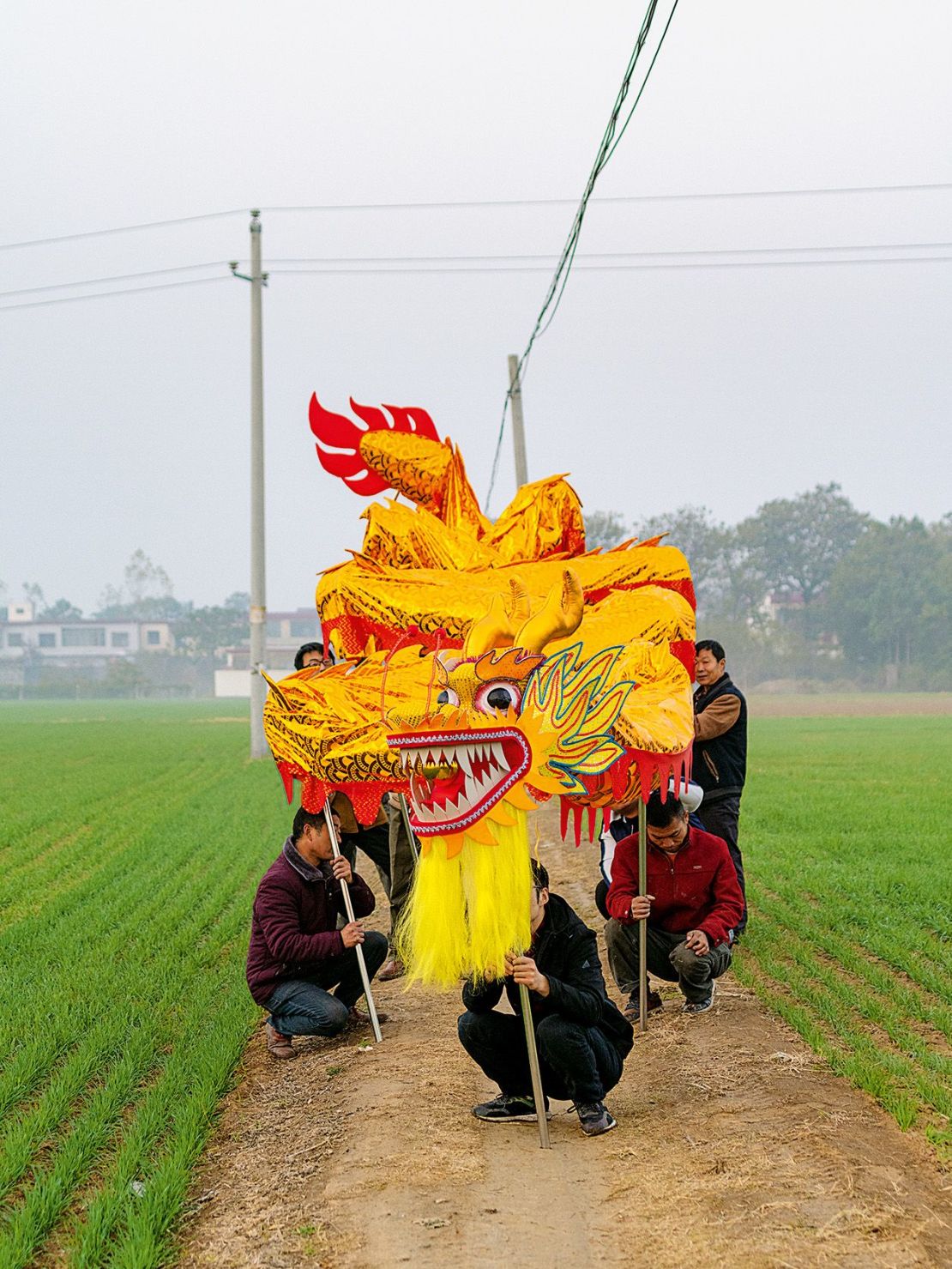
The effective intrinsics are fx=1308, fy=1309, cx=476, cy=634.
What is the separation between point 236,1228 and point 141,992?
346cm

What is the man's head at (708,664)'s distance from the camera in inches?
301

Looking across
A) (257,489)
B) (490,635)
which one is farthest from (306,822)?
(257,489)

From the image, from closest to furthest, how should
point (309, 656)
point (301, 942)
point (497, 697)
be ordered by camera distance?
point (497, 697), point (301, 942), point (309, 656)

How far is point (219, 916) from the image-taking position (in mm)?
10172

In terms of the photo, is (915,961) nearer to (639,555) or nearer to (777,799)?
(639,555)

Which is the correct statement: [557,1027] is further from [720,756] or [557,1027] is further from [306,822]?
[720,756]

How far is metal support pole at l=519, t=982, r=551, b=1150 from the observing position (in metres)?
4.76

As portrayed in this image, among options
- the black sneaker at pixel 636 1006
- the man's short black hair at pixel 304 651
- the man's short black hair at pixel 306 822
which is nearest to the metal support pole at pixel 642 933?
the black sneaker at pixel 636 1006

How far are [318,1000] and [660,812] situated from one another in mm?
1905

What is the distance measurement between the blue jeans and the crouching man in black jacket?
4.43 feet

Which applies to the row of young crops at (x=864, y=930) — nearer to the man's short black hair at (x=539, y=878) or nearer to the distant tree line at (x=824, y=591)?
the man's short black hair at (x=539, y=878)

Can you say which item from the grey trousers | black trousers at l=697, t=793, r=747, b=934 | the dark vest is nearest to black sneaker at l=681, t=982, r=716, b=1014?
the grey trousers

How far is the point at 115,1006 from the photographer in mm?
7180

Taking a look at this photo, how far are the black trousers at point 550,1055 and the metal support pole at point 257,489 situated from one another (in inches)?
666
